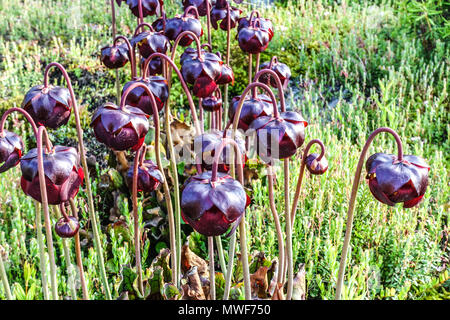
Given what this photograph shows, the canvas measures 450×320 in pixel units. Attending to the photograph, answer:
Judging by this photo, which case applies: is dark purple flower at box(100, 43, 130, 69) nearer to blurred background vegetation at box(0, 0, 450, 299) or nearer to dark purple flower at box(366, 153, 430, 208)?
blurred background vegetation at box(0, 0, 450, 299)

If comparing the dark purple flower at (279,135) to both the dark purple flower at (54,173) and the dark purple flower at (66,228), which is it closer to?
the dark purple flower at (54,173)

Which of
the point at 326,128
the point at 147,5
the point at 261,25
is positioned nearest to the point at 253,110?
the point at 261,25

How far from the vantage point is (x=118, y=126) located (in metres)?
1.27


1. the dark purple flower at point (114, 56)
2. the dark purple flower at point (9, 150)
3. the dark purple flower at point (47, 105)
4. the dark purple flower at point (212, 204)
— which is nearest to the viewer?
the dark purple flower at point (212, 204)

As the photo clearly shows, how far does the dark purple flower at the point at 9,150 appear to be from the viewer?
52.8 inches

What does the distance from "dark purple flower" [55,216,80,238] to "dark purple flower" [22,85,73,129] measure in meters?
0.34

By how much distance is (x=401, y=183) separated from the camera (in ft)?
3.77

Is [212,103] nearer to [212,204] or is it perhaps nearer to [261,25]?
[261,25]

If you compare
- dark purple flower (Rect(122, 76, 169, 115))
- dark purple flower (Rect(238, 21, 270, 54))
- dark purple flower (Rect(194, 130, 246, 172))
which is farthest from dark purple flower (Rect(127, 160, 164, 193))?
dark purple flower (Rect(238, 21, 270, 54))

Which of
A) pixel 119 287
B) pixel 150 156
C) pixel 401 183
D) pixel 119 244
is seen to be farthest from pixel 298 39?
pixel 401 183

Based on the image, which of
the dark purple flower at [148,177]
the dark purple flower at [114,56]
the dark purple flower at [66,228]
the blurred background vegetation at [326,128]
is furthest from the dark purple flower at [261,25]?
the dark purple flower at [66,228]

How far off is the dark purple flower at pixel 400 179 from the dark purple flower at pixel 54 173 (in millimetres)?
846
